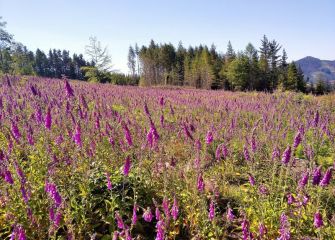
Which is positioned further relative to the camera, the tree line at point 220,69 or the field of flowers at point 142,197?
the tree line at point 220,69

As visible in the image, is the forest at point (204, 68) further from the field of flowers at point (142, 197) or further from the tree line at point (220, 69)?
the field of flowers at point (142, 197)

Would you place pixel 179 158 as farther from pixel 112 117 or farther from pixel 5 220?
pixel 5 220

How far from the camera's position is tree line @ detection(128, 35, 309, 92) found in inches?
2589

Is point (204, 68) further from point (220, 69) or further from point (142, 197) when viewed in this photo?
point (142, 197)

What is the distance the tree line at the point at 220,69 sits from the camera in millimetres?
65750

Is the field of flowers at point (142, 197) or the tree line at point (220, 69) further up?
the tree line at point (220, 69)

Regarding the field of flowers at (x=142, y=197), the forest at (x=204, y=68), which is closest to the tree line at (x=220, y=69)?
the forest at (x=204, y=68)

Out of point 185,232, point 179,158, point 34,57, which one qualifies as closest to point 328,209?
point 185,232

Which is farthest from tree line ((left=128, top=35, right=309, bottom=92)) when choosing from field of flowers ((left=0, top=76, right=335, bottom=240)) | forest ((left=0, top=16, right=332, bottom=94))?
field of flowers ((left=0, top=76, right=335, bottom=240))

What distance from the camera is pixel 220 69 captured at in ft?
243

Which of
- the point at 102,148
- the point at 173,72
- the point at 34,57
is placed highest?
the point at 34,57

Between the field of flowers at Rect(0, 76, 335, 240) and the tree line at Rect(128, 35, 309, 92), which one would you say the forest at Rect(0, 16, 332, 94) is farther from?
the field of flowers at Rect(0, 76, 335, 240)

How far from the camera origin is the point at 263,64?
72188 mm

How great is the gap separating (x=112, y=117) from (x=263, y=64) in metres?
70.2
